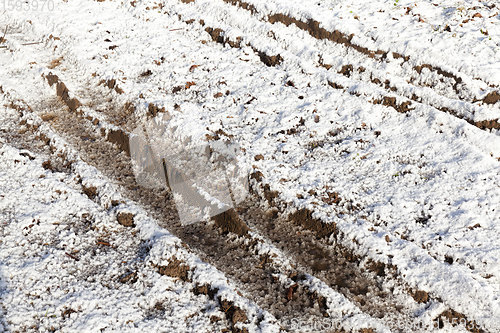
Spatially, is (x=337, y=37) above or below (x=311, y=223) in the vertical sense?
above

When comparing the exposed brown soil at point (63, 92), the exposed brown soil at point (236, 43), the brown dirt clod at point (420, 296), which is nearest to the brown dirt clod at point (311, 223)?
the brown dirt clod at point (420, 296)

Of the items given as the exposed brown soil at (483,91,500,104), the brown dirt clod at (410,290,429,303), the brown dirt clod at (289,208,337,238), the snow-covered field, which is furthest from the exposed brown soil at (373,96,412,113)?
the brown dirt clod at (410,290,429,303)

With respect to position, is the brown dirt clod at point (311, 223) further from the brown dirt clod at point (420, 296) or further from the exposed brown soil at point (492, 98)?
the exposed brown soil at point (492, 98)

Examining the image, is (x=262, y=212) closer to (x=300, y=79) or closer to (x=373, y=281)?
(x=373, y=281)

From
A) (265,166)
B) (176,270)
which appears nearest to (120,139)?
(265,166)

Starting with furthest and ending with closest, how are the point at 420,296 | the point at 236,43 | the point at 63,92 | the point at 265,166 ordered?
1. the point at 236,43
2. the point at 63,92
3. the point at 265,166
4. the point at 420,296

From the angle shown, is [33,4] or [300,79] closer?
[300,79]

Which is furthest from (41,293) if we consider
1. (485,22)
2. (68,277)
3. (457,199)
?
(485,22)

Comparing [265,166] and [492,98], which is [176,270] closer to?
[265,166]
